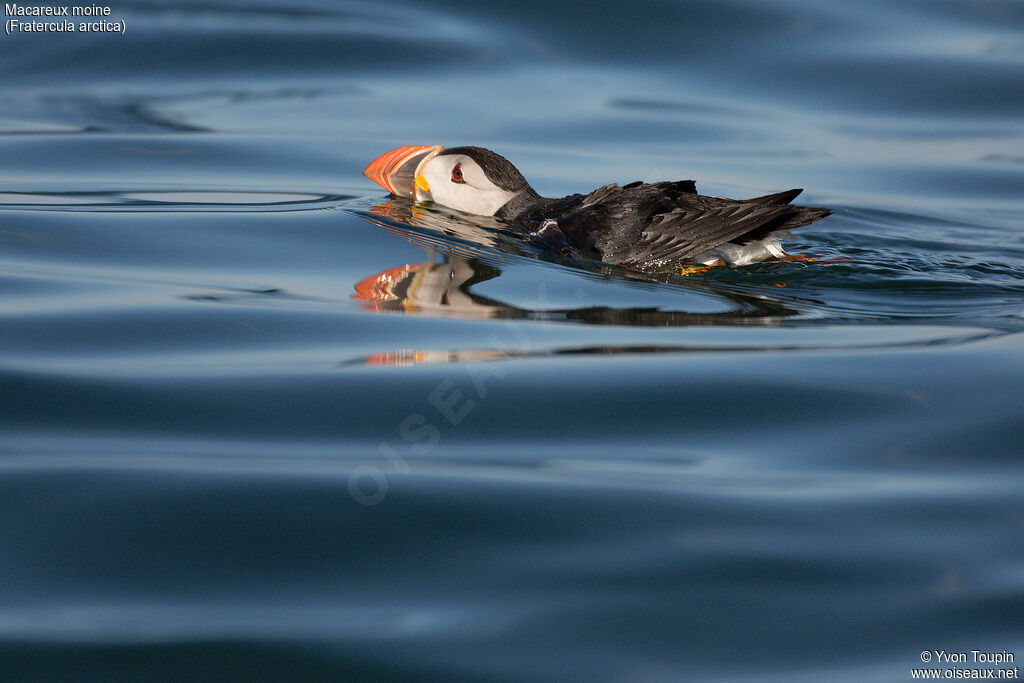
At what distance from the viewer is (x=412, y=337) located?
12.8 ft

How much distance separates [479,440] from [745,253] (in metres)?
2.48

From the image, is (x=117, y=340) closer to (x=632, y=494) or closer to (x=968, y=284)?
(x=632, y=494)

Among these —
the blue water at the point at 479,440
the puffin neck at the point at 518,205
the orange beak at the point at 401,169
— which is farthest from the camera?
the orange beak at the point at 401,169

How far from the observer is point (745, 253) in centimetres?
518

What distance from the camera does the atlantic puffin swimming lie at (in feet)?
16.0

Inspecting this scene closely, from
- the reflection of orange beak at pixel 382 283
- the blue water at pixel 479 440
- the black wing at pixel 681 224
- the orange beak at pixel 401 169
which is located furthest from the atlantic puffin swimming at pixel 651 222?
the reflection of orange beak at pixel 382 283

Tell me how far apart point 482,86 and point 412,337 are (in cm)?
669

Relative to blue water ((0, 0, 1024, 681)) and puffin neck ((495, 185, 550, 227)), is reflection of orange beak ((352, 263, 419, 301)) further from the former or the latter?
puffin neck ((495, 185, 550, 227))

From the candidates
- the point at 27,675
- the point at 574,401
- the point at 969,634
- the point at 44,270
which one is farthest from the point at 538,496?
the point at 44,270

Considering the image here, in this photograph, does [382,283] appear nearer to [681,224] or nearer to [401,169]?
[681,224]

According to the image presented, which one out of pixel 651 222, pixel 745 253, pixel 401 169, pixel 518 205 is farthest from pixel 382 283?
pixel 401 169

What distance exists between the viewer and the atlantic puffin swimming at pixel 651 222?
16.0 feet

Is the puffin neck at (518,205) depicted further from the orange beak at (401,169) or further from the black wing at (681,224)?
the black wing at (681,224)

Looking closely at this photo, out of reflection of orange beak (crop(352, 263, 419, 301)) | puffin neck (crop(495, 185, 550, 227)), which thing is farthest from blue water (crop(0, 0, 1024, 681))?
puffin neck (crop(495, 185, 550, 227))
